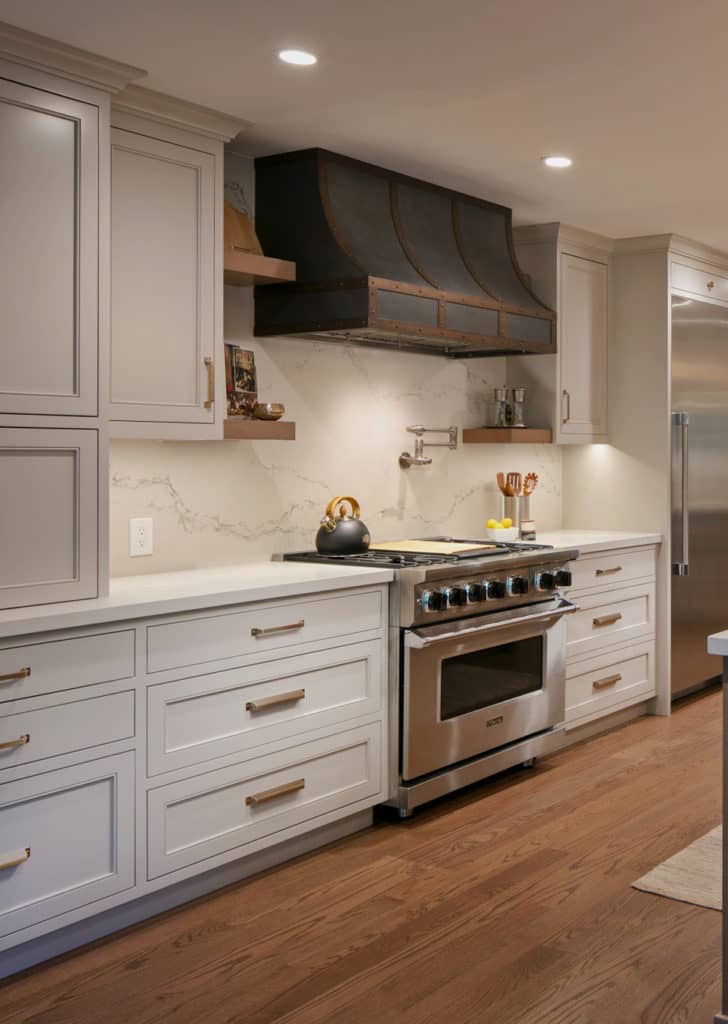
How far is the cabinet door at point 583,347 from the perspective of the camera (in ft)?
18.4

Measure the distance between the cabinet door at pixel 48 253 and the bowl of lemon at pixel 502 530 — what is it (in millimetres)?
2649

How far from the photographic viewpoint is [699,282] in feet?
19.9

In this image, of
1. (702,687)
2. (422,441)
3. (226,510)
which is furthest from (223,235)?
(702,687)

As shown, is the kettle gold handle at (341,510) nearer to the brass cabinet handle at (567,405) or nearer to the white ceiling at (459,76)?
the white ceiling at (459,76)

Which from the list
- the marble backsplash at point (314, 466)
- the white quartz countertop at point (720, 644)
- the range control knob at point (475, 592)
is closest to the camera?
the white quartz countertop at point (720, 644)

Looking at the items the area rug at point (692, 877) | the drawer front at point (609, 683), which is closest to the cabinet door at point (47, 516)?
the area rug at point (692, 877)

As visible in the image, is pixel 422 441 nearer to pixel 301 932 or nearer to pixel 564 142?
pixel 564 142

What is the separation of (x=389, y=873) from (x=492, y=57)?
2479 mm

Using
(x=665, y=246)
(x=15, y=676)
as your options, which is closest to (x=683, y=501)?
(x=665, y=246)

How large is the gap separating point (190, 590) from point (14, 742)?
0.76 metres

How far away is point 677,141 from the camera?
4012 millimetres

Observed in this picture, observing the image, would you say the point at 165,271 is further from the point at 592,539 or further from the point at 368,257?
the point at 592,539

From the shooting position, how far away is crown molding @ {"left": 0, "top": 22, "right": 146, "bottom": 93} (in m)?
2.87

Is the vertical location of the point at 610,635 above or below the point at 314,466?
below
